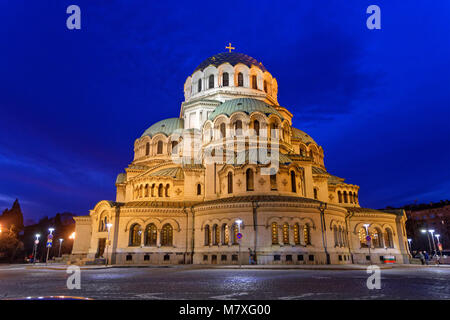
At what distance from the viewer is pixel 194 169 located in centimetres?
3712

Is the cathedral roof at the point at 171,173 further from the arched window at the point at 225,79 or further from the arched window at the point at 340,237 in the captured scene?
the arched window at the point at 340,237

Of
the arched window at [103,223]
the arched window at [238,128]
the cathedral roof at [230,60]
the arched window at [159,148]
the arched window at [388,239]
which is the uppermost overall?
the cathedral roof at [230,60]

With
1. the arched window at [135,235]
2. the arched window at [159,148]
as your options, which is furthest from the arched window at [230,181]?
the arched window at [159,148]

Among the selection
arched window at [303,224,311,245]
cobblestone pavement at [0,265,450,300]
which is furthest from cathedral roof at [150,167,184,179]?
cobblestone pavement at [0,265,450,300]

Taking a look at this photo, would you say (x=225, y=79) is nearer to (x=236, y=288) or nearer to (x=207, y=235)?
(x=207, y=235)

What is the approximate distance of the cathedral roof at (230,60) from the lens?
47469 millimetres

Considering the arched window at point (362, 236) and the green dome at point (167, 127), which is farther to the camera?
the green dome at point (167, 127)

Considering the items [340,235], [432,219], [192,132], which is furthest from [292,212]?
[432,219]

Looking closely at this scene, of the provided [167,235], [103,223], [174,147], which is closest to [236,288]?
[167,235]

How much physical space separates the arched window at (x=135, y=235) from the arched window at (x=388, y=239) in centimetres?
2743

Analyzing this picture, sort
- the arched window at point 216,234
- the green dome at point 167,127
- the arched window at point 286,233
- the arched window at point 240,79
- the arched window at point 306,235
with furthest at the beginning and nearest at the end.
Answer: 1. the green dome at point 167,127
2. the arched window at point 240,79
3. the arched window at point 216,234
4. the arched window at point 306,235
5. the arched window at point 286,233

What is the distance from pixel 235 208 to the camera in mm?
30031
